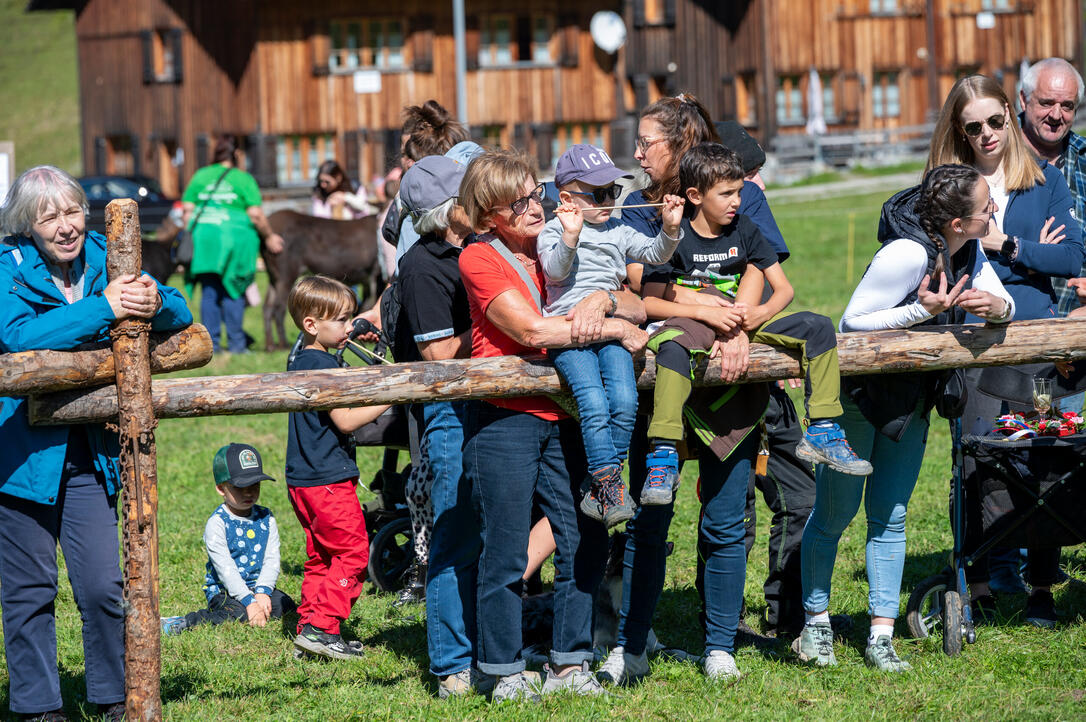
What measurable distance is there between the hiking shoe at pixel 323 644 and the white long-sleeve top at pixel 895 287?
2.73m

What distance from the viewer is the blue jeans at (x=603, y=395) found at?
15.0 feet

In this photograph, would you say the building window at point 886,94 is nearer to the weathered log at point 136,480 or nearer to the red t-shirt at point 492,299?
the red t-shirt at point 492,299

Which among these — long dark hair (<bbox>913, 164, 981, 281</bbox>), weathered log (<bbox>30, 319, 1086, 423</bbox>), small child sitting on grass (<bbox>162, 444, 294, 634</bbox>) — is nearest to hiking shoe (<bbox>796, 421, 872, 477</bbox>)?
weathered log (<bbox>30, 319, 1086, 423</bbox>)

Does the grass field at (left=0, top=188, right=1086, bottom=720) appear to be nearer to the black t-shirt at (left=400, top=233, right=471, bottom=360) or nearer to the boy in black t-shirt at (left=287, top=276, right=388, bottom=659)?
the boy in black t-shirt at (left=287, top=276, right=388, bottom=659)

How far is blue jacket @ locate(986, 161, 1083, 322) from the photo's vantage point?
573 centimetres

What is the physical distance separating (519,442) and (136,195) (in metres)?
28.3

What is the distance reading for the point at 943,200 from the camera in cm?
494

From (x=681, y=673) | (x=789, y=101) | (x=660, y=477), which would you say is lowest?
Answer: (x=681, y=673)

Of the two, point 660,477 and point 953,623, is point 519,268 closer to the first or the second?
point 660,477

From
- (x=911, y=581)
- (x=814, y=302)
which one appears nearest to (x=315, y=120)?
(x=814, y=302)

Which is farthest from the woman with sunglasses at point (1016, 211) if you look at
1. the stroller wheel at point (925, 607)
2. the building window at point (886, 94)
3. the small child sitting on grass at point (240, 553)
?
the building window at point (886, 94)

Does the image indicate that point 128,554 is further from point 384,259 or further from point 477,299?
point 384,259

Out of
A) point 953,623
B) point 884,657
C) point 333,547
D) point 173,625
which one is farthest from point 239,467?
point 953,623

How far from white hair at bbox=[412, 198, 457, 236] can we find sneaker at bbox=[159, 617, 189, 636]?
2482mm
